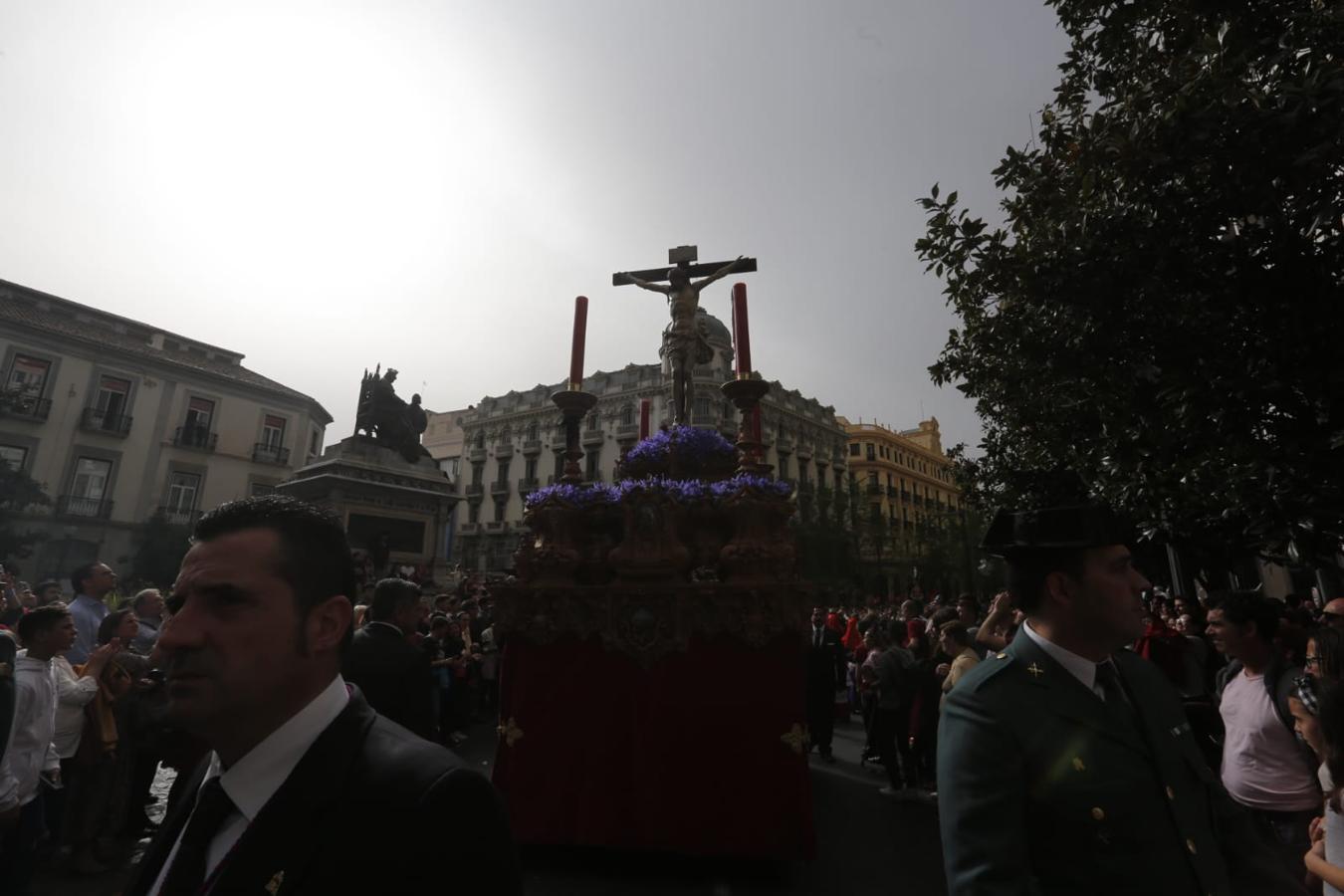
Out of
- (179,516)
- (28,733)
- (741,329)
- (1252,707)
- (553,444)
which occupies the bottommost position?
(28,733)

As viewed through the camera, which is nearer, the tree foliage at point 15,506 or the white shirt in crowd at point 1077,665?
the white shirt in crowd at point 1077,665

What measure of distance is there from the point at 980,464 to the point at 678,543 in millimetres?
10819

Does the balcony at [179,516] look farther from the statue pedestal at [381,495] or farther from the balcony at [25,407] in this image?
the statue pedestal at [381,495]

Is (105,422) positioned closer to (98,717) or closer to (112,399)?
(112,399)

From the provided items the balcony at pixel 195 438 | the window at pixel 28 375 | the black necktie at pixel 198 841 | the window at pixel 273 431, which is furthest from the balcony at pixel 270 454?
the black necktie at pixel 198 841

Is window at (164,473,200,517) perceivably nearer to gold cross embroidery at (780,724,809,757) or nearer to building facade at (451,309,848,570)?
building facade at (451,309,848,570)

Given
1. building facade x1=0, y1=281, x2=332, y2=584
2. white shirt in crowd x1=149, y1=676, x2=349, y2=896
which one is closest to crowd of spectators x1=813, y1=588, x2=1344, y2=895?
white shirt in crowd x1=149, y1=676, x2=349, y2=896

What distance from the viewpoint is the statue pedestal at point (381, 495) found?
18406mm

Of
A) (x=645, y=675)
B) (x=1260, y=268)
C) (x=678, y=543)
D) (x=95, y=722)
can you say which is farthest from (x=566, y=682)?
(x=1260, y=268)

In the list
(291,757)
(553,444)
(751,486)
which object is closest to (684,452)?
(751,486)

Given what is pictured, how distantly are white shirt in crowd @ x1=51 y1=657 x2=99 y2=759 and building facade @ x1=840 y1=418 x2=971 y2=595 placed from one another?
40.3m

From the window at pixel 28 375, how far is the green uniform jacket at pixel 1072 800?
36562mm

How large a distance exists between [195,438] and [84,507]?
16.5ft

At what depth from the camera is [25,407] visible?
84.9 feet
